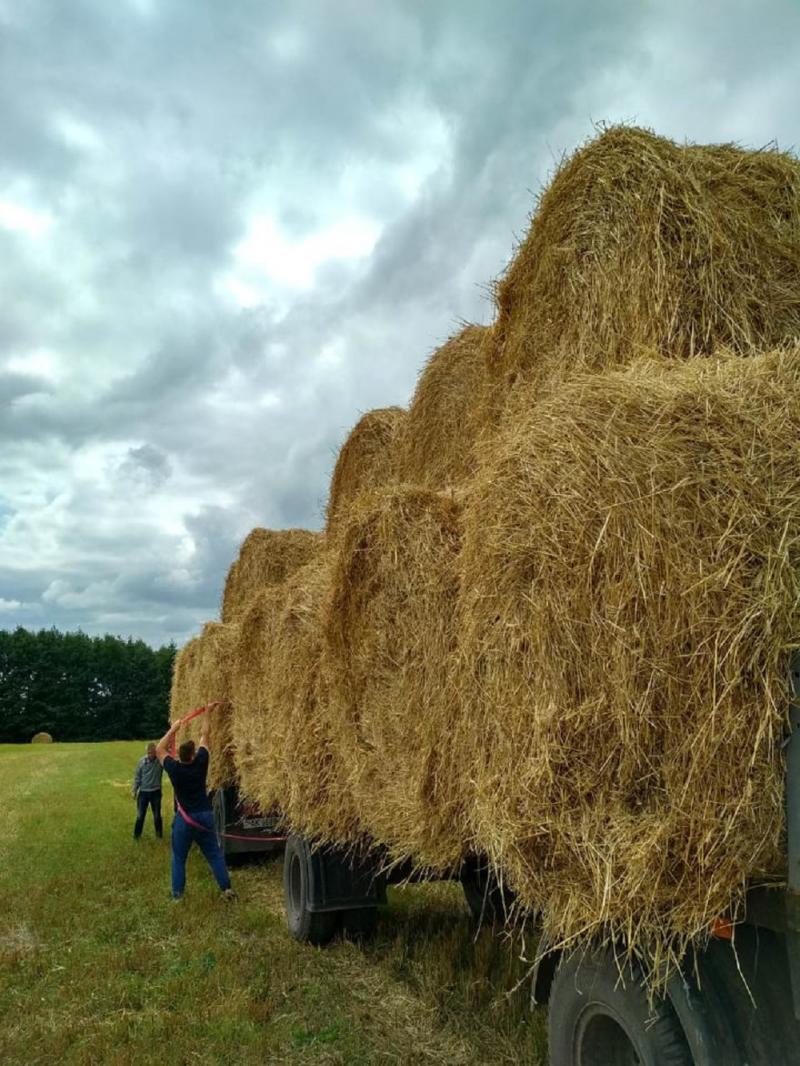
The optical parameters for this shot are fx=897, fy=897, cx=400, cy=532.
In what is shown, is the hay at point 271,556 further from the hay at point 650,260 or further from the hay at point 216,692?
the hay at point 650,260

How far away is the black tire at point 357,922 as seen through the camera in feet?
22.8

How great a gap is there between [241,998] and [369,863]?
56.4 inches

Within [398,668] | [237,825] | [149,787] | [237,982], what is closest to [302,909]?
[237,982]

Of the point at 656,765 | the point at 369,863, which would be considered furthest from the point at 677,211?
the point at 369,863

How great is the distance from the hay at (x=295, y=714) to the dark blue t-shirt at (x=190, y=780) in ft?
4.34


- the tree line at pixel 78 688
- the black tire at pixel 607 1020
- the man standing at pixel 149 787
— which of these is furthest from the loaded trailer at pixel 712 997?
the tree line at pixel 78 688

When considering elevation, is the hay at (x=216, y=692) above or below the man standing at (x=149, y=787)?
above

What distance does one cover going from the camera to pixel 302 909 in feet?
22.7

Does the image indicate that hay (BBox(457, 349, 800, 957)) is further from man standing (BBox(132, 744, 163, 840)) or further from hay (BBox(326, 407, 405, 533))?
man standing (BBox(132, 744, 163, 840))

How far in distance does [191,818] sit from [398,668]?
5.26m

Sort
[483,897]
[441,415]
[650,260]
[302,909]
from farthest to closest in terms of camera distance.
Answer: [441,415]
[302,909]
[483,897]
[650,260]

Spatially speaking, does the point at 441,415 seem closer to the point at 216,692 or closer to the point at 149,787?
the point at 216,692

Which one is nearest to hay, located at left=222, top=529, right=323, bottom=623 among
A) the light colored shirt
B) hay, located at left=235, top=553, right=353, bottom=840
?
hay, located at left=235, top=553, right=353, bottom=840

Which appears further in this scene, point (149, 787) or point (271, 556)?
point (149, 787)
